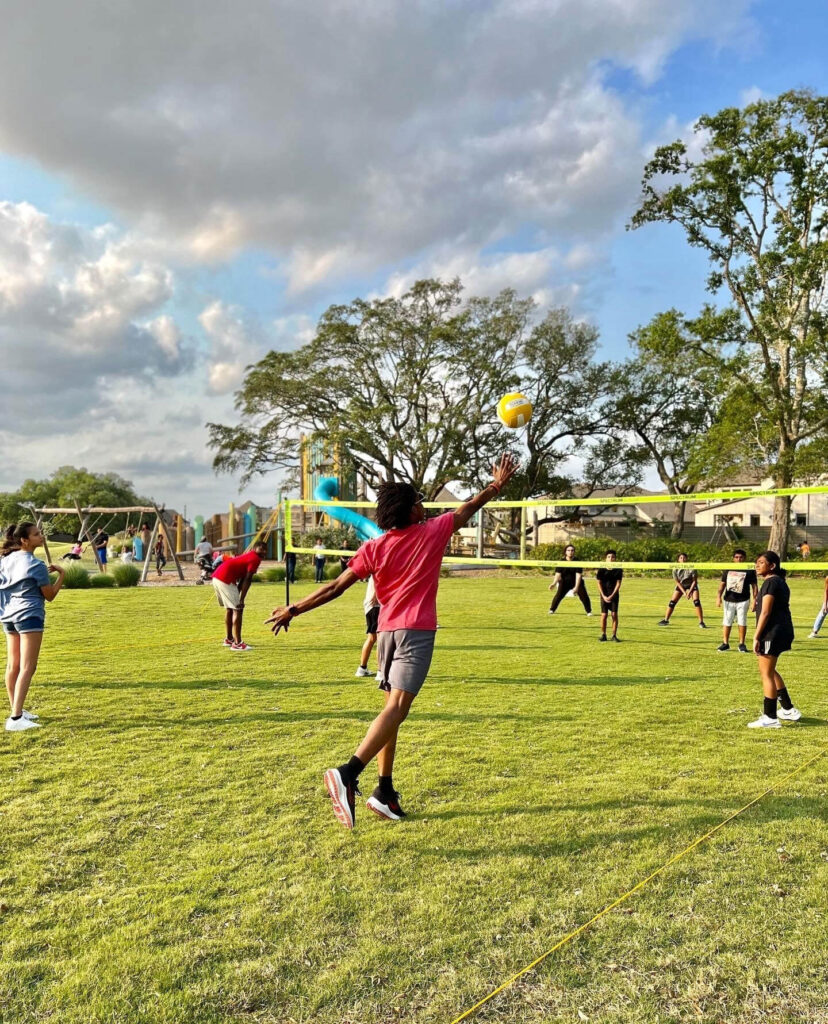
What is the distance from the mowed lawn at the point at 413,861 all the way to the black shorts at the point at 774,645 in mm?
695

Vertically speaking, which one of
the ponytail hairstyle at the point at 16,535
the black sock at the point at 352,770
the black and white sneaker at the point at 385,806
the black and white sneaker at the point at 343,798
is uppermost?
the ponytail hairstyle at the point at 16,535

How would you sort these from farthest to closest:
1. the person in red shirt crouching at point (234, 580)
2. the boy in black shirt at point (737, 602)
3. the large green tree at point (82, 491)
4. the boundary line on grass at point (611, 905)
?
the large green tree at point (82, 491)
the boy in black shirt at point (737, 602)
the person in red shirt crouching at point (234, 580)
the boundary line on grass at point (611, 905)

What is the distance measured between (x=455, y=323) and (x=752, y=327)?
47.9 feet

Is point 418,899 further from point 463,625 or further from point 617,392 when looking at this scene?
point 617,392

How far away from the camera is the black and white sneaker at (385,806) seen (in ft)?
14.2

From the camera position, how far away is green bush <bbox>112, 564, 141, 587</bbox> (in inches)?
869

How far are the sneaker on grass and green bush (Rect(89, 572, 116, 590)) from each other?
53.6 feet

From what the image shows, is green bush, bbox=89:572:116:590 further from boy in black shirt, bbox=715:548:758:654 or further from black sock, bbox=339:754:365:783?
black sock, bbox=339:754:365:783

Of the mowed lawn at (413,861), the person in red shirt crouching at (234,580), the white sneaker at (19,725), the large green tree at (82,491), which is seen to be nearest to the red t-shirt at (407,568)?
the mowed lawn at (413,861)

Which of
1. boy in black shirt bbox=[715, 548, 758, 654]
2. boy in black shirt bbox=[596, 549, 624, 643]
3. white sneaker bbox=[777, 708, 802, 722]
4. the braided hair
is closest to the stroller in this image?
boy in black shirt bbox=[596, 549, 624, 643]

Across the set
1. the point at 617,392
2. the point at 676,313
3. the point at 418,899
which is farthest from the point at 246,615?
the point at 617,392

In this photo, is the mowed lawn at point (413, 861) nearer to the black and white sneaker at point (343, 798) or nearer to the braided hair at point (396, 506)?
the black and white sneaker at point (343, 798)

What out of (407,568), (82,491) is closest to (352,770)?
(407,568)

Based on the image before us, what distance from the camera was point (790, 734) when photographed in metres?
6.39
